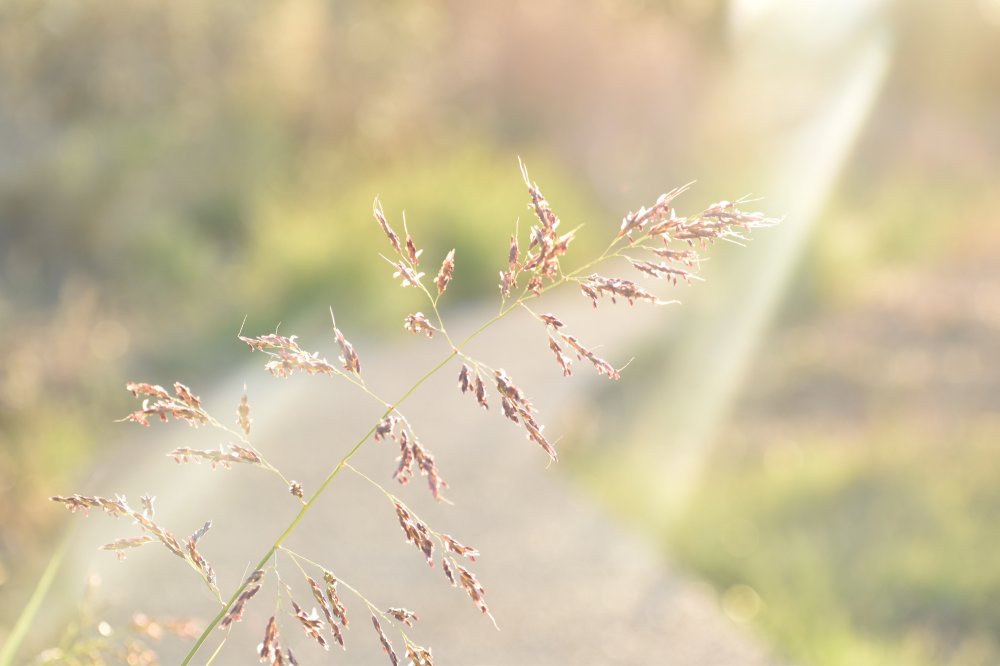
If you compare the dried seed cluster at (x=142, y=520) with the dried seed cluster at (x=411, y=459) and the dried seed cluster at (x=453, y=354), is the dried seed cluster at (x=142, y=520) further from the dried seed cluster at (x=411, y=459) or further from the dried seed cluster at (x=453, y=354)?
the dried seed cluster at (x=411, y=459)

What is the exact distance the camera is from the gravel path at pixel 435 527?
11.9 ft

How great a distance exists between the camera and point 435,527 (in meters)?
4.62

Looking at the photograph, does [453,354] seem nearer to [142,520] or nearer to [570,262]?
[142,520]

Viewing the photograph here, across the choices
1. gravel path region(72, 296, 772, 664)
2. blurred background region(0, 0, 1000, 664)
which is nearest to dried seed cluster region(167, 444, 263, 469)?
blurred background region(0, 0, 1000, 664)

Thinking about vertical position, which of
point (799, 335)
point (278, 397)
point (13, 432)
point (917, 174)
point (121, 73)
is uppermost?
point (917, 174)

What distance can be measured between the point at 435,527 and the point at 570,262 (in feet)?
16.6

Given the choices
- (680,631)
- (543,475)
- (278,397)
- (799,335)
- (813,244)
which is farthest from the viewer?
(813,244)

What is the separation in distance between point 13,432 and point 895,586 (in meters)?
3.56

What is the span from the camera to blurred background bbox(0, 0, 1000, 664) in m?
4.73

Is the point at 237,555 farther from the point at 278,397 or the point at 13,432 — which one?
the point at 278,397

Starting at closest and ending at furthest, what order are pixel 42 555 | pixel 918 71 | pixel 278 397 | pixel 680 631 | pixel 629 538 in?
pixel 680 631, pixel 42 555, pixel 629 538, pixel 278 397, pixel 918 71

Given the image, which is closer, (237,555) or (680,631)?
(680,631)

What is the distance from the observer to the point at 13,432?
191 inches

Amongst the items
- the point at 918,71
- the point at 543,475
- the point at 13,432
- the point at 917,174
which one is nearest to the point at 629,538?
the point at 543,475
